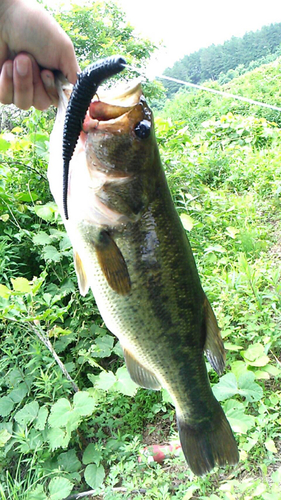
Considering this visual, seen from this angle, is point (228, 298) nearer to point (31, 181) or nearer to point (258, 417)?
point (258, 417)

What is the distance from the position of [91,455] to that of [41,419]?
0.39m

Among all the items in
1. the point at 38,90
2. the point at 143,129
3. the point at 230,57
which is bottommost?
the point at 230,57

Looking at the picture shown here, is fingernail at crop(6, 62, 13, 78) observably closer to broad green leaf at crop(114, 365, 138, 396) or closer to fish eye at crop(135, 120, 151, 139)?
fish eye at crop(135, 120, 151, 139)

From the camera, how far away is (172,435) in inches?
93.2

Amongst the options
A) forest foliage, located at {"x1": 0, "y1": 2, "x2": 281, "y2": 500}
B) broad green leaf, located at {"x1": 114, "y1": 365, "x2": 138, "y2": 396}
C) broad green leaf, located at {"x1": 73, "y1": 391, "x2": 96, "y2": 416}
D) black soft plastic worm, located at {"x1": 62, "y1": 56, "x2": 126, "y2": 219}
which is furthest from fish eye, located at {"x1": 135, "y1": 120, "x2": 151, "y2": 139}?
broad green leaf, located at {"x1": 73, "y1": 391, "x2": 96, "y2": 416}

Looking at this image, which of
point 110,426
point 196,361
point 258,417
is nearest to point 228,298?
point 258,417

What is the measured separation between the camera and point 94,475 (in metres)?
2.26

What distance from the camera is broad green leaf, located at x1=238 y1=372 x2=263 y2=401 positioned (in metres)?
2.16

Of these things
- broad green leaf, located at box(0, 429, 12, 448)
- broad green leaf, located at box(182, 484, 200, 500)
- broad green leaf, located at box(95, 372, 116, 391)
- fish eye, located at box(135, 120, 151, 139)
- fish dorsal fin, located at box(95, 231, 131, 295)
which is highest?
fish eye, located at box(135, 120, 151, 139)

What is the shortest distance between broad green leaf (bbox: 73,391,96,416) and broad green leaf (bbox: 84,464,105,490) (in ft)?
1.26

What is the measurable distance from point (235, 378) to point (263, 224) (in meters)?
2.21

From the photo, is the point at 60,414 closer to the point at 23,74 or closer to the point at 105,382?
the point at 105,382

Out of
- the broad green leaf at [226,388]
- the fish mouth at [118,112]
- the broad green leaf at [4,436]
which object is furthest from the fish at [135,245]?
the broad green leaf at [4,436]

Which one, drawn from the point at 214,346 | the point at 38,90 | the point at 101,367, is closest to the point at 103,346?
the point at 101,367
